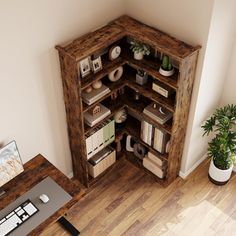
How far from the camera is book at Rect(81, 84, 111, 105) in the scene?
3.23m

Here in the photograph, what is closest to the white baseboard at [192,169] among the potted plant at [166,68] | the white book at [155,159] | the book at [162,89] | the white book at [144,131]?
the white book at [155,159]

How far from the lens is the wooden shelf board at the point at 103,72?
3084 mm

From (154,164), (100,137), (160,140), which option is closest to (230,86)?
(160,140)

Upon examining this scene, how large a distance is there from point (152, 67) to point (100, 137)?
81cm

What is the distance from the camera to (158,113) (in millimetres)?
3455

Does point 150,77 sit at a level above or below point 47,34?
below

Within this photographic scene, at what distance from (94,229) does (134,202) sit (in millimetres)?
453

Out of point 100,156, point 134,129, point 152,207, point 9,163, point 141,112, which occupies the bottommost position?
point 152,207

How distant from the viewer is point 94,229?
353 centimetres

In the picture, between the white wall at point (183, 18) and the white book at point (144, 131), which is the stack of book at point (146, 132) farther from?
the white wall at point (183, 18)

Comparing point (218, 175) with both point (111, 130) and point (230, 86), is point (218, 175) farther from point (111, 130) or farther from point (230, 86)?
point (111, 130)

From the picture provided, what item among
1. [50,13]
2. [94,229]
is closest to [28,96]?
[50,13]

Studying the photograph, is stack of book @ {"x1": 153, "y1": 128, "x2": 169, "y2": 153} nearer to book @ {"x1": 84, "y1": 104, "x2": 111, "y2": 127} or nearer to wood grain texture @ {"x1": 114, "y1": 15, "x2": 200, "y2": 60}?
book @ {"x1": 84, "y1": 104, "x2": 111, "y2": 127}

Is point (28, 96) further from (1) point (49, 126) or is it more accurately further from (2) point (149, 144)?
(2) point (149, 144)
